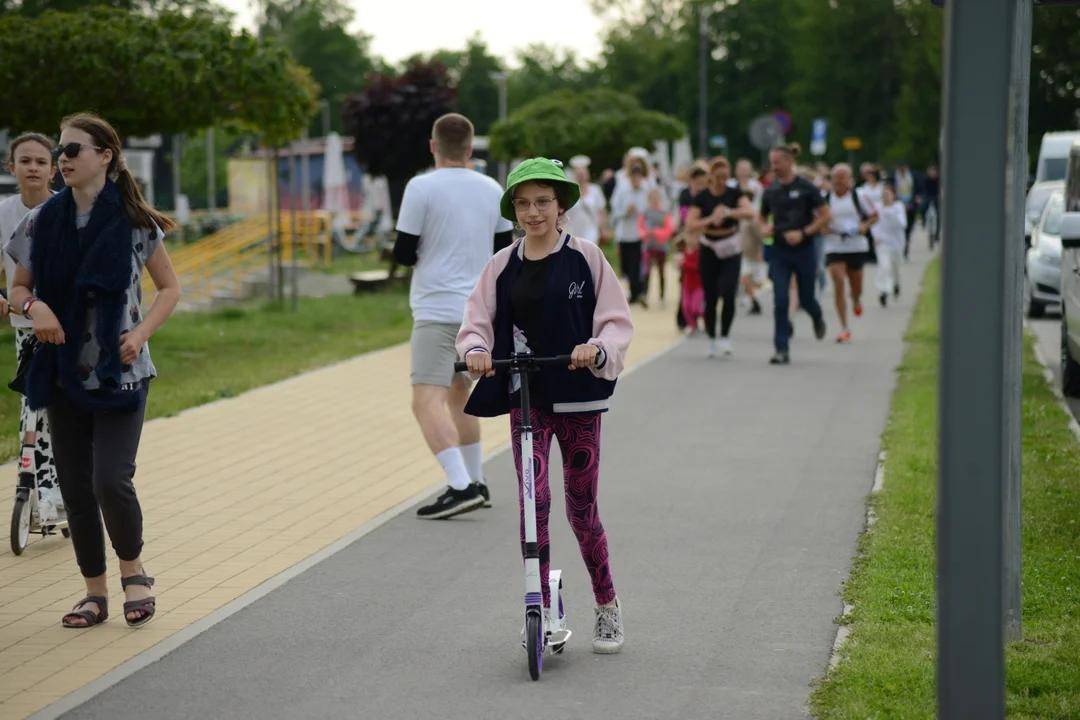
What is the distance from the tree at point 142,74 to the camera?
16.9 m

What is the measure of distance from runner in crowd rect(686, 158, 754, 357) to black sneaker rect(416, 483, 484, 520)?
309 inches

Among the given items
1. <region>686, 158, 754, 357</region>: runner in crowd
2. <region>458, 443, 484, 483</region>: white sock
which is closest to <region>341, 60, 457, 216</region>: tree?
<region>686, 158, 754, 357</region>: runner in crowd

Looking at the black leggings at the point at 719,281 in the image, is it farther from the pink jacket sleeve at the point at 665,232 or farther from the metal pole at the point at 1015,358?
the metal pole at the point at 1015,358

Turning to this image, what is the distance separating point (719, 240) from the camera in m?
16.0

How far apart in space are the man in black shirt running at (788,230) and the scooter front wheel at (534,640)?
33.3ft

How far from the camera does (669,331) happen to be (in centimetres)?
1969

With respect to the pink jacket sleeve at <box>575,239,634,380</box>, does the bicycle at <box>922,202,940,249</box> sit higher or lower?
lower

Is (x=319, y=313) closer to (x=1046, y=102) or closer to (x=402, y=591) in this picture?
(x=1046, y=102)

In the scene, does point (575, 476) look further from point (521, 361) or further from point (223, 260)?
point (223, 260)

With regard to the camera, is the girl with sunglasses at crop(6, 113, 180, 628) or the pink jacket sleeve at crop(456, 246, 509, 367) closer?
the pink jacket sleeve at crop(456, 246, 509, 367)

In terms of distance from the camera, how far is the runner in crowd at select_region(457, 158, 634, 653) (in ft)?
18.7

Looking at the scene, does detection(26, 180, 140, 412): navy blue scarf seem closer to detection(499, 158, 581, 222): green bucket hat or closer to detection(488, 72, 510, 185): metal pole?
detection(499, 158, 581, 222): green bucket hat

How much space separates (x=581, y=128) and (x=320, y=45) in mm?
77466

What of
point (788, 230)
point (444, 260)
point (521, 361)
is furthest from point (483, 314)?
point (788, 230)
